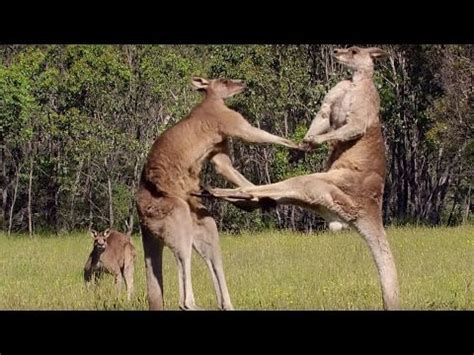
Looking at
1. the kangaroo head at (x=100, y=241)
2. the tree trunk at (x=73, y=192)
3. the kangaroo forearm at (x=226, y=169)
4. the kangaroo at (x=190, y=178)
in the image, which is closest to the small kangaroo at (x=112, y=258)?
the kangaroo head at (x=100, y=241)

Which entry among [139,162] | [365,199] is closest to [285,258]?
[365,199]

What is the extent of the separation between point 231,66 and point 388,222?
491 centimetres

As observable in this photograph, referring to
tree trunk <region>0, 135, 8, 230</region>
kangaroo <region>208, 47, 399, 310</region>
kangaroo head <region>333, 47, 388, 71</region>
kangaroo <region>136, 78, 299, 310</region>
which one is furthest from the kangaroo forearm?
tree trunk <region>0, 135, 8, 230</region>

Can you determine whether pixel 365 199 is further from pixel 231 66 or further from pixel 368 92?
pixel 231 66

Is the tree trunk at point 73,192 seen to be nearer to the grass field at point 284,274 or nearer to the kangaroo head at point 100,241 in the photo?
the grass field at point 284,274

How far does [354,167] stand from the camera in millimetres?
8078

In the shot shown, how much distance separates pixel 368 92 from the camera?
8.01 metres

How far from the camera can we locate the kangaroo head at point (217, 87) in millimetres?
8047

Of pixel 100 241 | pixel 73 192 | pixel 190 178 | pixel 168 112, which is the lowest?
pixel 100 241

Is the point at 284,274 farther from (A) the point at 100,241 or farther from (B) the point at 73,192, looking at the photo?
(B) the point at 73,192

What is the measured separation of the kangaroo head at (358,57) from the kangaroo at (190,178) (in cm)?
86

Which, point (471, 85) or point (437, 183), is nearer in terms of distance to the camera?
point (471, 85)

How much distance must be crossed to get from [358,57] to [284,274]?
378 cm

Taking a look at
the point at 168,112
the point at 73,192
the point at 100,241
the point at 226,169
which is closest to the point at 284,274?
the point at 100,241
